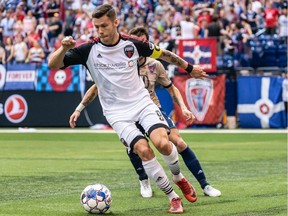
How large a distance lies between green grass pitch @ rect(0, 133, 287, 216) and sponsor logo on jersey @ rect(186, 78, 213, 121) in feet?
Result: 9.37

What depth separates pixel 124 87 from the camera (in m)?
10.3

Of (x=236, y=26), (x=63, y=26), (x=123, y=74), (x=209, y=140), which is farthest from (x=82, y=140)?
(x=123, y=74)

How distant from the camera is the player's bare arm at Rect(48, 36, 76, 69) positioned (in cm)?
941

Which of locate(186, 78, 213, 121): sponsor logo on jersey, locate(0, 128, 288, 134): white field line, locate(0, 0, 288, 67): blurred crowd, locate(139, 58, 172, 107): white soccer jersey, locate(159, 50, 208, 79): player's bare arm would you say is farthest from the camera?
locate(0, 0, 288, 67): blurred crowd

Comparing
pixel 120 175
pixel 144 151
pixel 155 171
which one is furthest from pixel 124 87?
pixel 120 175

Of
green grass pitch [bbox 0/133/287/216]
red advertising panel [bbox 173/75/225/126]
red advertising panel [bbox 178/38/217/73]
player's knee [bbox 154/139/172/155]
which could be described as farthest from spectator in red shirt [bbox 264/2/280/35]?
player's knee [bbox 154/139/172/155]

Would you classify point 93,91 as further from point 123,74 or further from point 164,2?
point 164,2

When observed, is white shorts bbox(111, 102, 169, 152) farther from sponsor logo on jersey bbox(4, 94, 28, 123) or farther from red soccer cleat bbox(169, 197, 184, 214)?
sponsor logo on jersey bbox(4, 94, 28, 123)

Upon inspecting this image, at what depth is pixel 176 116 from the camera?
29.6 meters

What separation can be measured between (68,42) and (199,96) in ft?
65.3

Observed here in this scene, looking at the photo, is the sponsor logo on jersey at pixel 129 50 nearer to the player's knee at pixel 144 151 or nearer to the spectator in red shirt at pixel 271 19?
the player's knee at pixel 144 151

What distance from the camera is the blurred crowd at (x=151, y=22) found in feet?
99.2

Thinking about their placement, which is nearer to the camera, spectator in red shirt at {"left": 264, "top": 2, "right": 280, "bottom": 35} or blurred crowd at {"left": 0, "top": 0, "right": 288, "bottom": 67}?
spectator in red shirt at {"left": 264, "top": 2, "right": 280, "bottom": 35}

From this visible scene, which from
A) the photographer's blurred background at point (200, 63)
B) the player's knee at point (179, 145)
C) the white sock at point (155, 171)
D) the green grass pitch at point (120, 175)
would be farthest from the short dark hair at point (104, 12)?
the photographer's blurred background at point (200, 63)
